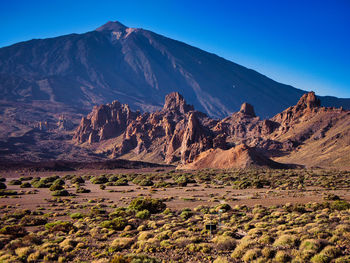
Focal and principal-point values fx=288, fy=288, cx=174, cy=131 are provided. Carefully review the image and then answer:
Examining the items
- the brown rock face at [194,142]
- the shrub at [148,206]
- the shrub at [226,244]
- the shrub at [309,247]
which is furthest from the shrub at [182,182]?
the brown rock face at [194,142]

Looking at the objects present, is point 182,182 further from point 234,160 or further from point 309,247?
point 234,160

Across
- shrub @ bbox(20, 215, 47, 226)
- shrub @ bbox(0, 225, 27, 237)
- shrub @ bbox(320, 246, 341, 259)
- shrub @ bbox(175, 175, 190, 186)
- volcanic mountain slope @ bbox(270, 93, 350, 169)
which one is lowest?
shrub @ bbox(175, 175, 190, 186)

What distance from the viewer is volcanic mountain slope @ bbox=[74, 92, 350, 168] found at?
9862 cm

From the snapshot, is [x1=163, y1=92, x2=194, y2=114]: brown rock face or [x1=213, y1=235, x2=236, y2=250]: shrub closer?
[x1=213, y1=235, x2=236, y2=250]: shrub

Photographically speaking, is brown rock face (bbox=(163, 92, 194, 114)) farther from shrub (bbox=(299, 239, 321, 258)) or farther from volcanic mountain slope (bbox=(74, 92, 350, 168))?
shrub (bbox=(299, 239, 321, 258))

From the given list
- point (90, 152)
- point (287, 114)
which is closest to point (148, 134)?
point (90, 152)

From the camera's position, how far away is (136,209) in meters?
→ 26.6

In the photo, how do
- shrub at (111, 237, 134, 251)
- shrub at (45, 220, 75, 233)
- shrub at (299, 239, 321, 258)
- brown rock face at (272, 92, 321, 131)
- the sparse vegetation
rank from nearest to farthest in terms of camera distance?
shrub at (299, 239, 321, 258) < the sparse vegetation < shrub at (111, 237, 134, 251) < shrub at (45, 220, 75, 233) < brown rock face at (272, 92, 321, 131)

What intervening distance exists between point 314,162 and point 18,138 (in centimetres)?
16487

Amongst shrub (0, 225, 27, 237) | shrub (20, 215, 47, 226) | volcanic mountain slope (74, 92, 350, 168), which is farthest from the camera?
volcanic mountain slope (74, 92, 350, 168)

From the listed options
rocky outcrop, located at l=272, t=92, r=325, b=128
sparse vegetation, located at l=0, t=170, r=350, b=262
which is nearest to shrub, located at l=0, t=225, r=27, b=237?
sparse vegetation, located at l=0, t=170, r=350, b=262

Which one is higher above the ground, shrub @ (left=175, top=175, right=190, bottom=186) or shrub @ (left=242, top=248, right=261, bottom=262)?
shrub @ (left=242, top=248, right=261, bottom=262)

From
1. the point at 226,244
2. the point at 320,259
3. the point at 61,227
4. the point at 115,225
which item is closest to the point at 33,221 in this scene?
the point at 61,227

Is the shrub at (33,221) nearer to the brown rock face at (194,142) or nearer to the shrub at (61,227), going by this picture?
the shrub at (61,227)
